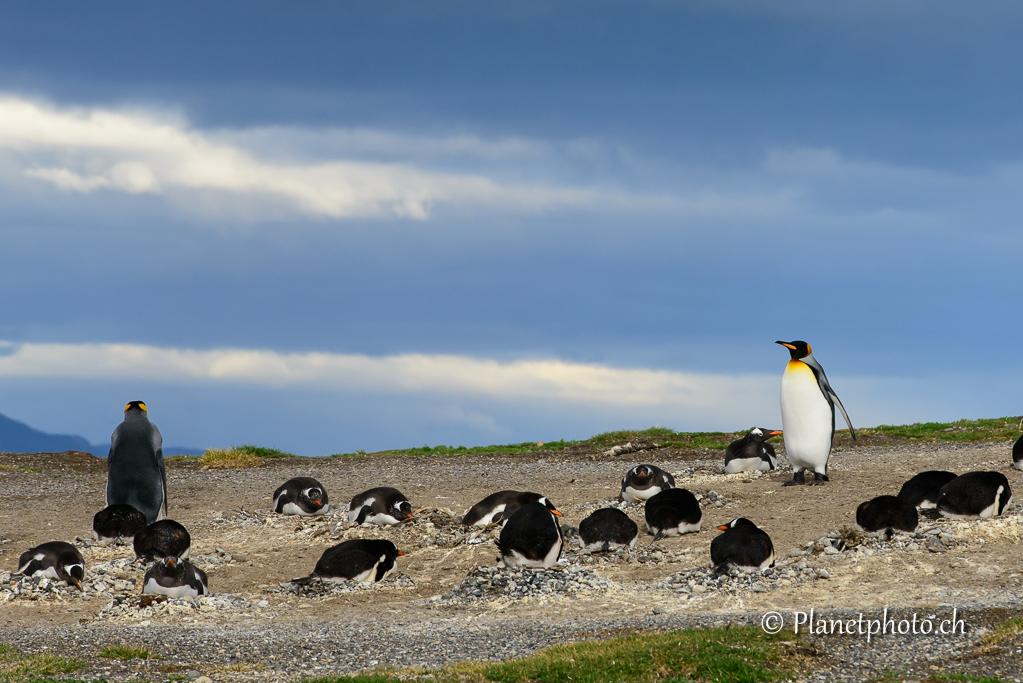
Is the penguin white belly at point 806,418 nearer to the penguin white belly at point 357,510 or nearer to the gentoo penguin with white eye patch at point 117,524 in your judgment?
the penguin white belly at point 357,510

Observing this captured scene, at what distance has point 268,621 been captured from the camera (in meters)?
8.27

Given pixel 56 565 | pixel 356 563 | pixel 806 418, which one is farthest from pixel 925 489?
pixel 56 565

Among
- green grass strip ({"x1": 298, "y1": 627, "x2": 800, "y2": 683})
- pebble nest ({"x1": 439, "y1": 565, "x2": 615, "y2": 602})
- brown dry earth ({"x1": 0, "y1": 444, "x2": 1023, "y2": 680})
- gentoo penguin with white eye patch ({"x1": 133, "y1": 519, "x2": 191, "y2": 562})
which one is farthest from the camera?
gentoo penguin with white eye patch ({"x1": 133, "y1": 519, "x2": 191, "y2": 562})

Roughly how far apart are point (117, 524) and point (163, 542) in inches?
72.3

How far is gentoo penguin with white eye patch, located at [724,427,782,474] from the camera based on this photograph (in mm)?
14094

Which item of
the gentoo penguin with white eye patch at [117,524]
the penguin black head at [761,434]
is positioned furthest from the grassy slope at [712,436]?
the gentoo penguin with white eye patch at [117,524]

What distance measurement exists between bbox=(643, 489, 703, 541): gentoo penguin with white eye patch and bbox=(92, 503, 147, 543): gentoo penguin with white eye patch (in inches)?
248

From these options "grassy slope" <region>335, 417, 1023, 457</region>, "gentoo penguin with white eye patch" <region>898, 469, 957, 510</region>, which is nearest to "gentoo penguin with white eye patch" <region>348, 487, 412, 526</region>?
"gentoo penguin with white eye patch" <region>898, 469, 957, 510</region>

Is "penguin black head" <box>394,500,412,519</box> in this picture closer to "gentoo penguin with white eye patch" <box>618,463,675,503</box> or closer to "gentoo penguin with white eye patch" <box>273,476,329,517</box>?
"gentoo penguin with white eye patch" <box>273,476,329,517</box>

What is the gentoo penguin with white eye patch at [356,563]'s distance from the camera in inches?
367

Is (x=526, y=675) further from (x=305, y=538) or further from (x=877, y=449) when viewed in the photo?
(x=877, y=449)

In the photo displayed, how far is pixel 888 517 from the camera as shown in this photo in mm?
9711

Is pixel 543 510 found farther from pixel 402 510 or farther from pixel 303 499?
pixel 303 499

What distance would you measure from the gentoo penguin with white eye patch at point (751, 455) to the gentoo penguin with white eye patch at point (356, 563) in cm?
650
